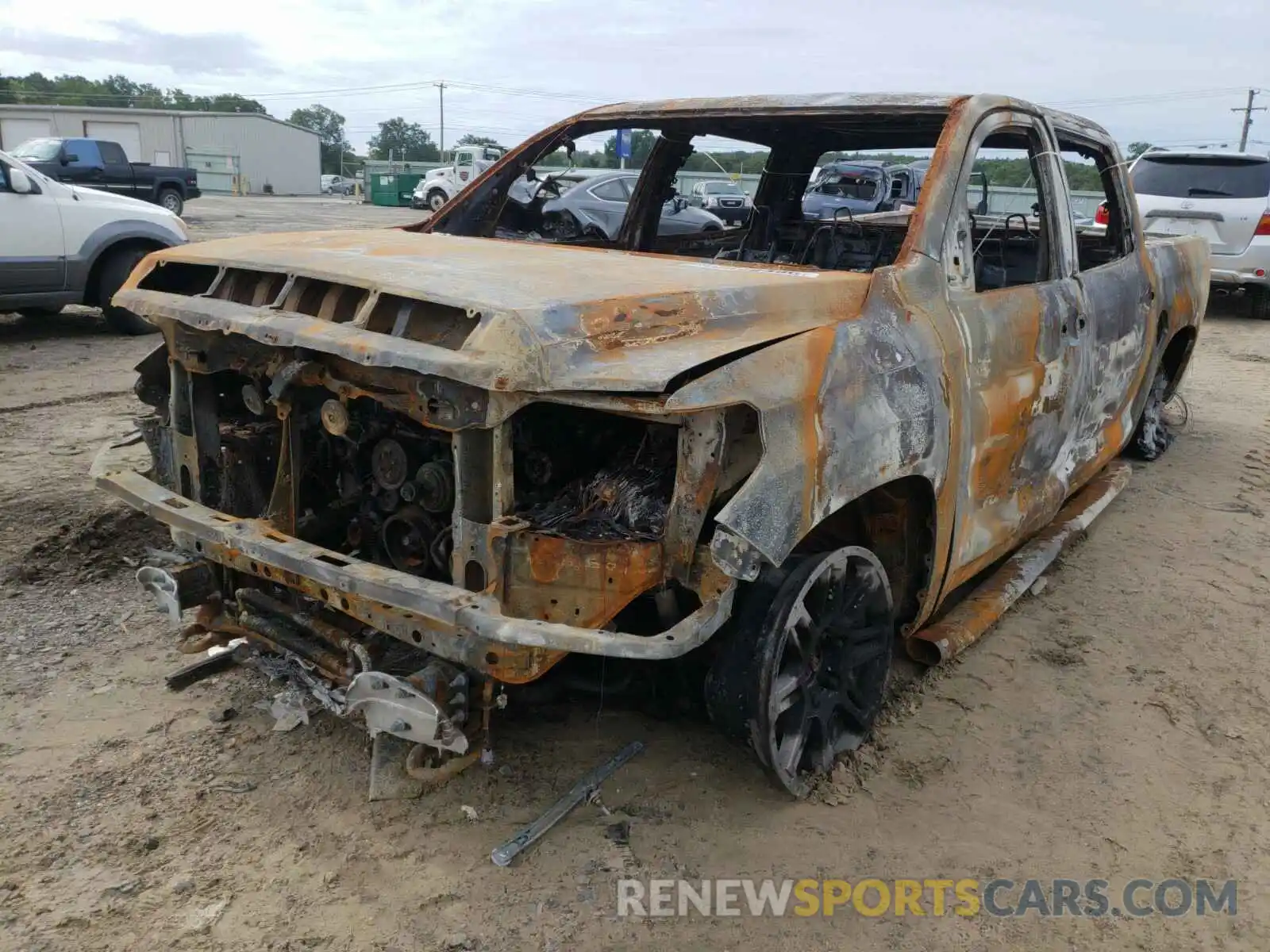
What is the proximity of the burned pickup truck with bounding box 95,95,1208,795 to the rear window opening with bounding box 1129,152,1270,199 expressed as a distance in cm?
867

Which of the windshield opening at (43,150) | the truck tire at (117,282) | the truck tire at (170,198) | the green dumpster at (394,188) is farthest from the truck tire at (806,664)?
the green dumpster at (394,188)

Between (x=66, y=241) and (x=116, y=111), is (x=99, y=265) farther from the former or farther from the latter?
(x=116, y=111)

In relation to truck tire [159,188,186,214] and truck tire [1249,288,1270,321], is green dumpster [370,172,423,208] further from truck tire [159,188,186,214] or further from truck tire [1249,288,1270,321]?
truck tire [1249,288,1270,321]

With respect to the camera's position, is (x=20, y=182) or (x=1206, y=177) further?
(x=1206, y=177)

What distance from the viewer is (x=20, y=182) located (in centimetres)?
799

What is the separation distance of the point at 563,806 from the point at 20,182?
7878 millimetres

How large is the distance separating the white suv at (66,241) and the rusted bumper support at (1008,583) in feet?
23.8

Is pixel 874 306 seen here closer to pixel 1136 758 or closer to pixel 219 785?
pixel 1136 758

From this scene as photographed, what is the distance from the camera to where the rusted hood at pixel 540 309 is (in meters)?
2.09

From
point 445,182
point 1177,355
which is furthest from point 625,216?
point 445,182

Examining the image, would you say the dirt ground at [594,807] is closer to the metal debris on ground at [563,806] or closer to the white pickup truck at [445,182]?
the metal debris on ground at [563,806]

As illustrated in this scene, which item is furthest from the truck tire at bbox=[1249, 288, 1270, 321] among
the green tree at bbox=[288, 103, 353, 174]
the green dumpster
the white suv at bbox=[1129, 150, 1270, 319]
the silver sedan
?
the green tree at bbox=[288, 103, 353, 174]

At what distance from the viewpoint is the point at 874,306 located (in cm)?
266

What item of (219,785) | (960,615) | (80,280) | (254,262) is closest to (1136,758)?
(960,615)
